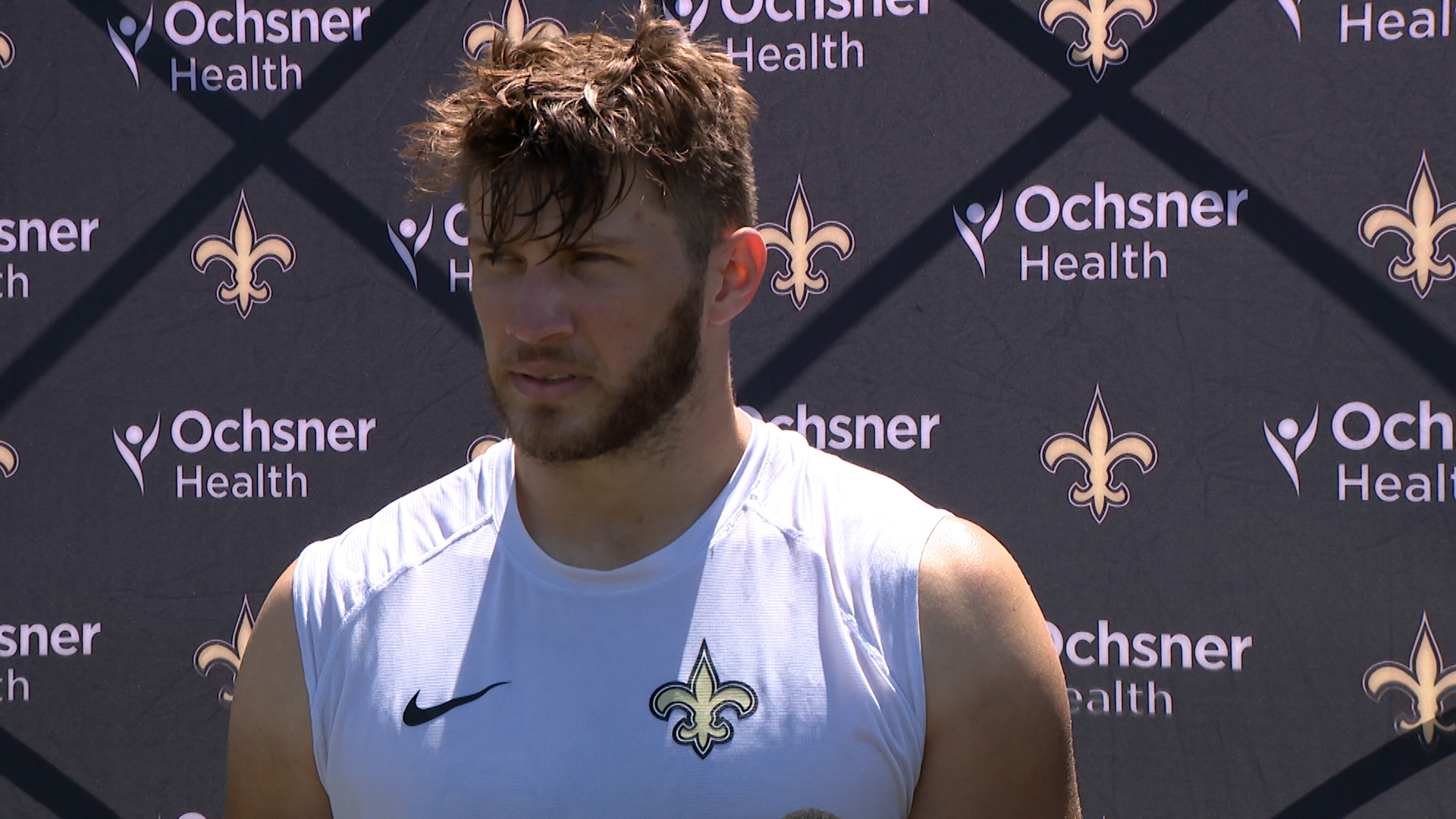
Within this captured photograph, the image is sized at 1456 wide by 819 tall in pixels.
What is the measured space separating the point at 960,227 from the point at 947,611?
3.48 feet

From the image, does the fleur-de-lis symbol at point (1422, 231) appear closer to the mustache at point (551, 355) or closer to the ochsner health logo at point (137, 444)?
the mustache at point (551, 355)

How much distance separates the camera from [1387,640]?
76.6 inches

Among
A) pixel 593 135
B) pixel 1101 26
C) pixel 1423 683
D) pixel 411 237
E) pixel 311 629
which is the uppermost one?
pixel 1101 26

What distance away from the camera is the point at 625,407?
1188mm

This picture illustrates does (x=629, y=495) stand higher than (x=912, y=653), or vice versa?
(x=629, y=495)

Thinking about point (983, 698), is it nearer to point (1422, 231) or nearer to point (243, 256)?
point (1422, 231)

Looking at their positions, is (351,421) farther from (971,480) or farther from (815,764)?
(815,764)

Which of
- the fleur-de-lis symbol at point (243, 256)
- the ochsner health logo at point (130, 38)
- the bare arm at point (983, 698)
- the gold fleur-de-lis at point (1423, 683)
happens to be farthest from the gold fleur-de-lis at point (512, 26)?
the gold fleur-de-lis at point (1423, 683)

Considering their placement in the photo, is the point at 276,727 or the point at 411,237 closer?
the point at 276,727

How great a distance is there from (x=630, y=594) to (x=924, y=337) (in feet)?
3.41

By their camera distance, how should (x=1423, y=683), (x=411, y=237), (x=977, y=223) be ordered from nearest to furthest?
(x=1423, y=683), (x=977, y=223), (x=411, y=237)

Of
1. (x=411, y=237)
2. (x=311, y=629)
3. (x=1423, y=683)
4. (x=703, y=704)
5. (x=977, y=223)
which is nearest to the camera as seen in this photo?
(x=703, y=704)

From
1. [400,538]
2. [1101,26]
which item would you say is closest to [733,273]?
[400,538]

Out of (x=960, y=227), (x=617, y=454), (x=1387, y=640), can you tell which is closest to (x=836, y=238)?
(x=960, y=227)
